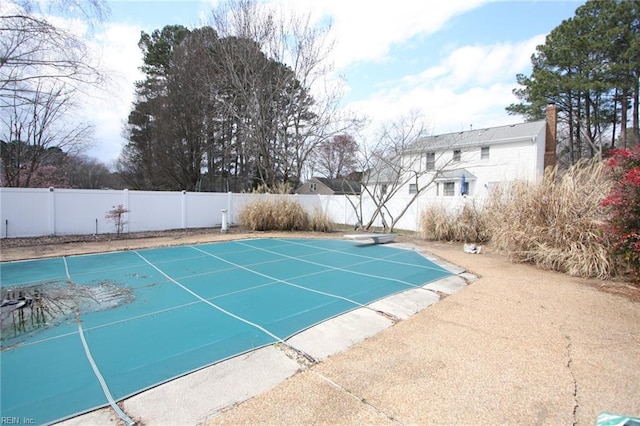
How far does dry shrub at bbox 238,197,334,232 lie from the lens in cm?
1071

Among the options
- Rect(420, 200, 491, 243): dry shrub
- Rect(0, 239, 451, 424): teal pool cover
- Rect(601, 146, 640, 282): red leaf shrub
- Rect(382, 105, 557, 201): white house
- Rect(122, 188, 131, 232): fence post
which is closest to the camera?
Rect(0, 239, 451, 424): teal pool cover

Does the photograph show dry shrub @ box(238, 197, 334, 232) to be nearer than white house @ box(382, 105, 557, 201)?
Yes

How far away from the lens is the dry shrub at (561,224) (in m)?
5.03

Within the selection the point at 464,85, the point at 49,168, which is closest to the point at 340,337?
the point at 464,85

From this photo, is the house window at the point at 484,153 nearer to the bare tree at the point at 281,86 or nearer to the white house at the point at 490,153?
the white house at the point at 490,153

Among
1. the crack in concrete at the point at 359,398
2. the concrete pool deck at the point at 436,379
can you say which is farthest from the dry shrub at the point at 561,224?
the crack in concrete at the point at 359,398

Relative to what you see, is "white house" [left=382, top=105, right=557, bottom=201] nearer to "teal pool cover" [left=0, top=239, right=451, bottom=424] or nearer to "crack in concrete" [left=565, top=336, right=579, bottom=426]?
"teal pool cover" [left=0, top=239, right=451, bottom=424]

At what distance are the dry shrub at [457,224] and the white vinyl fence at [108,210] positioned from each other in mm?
610

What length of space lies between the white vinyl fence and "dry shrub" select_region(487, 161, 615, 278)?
3.31m

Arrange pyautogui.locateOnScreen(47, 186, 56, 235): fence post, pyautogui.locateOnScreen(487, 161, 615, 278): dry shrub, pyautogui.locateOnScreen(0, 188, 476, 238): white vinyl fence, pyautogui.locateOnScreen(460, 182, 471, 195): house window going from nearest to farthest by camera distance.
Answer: pyautogui.locateOnScreen(487, 161, 615, 278): dry shrub, pyautogui.locateOnScreen(0, 188, 476, 238): white vinyl fence, pyautogui.locateOnScreen(47, 186, 56, 235): fence post, pyautogui.locateOnScreen(460, 182, 471, 195): house window

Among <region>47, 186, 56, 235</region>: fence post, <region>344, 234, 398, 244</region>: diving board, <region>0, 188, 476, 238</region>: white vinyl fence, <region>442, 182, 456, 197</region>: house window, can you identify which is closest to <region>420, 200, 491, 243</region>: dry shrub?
<region>0, 188, 476, 238</region>: white vinyl fence

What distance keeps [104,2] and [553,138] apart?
20605 mm

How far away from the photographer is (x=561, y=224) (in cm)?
543

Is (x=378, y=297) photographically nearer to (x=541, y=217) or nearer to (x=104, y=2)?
(x=541, y=217)
